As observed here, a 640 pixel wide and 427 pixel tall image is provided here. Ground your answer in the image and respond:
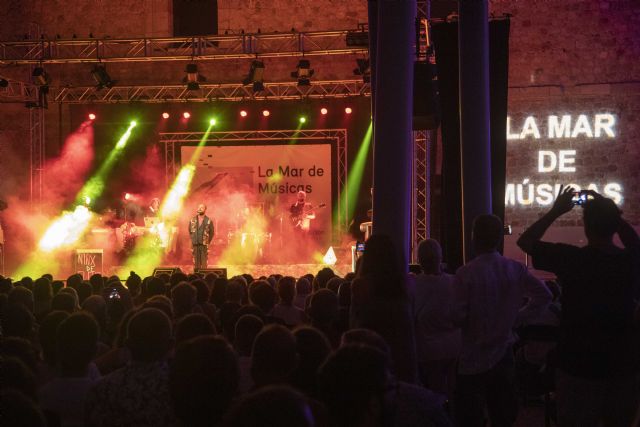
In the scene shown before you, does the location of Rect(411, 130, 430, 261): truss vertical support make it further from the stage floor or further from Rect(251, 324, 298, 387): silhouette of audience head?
Rect(251, 324, 298, 387): silhouette of audience head

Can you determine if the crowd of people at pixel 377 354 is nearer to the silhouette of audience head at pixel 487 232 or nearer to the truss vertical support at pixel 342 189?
the silhouette of audience head at pixel 487 232

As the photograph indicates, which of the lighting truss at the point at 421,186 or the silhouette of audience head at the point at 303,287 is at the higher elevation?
the lighting truss at the point at 421,186

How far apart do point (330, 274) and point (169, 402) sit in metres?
5.41

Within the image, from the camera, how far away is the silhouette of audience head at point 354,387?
6.61 ft

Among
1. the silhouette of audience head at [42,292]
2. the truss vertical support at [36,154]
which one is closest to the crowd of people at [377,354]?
the silhouette of audience head at [42,292]

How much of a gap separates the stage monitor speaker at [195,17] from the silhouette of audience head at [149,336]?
57.4ft

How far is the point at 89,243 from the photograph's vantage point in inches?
735

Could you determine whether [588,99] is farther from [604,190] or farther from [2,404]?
[2,404]

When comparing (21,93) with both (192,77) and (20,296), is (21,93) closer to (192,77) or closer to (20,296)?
(192,77)

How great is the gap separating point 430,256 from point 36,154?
1656 centimetres

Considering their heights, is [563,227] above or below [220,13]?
below

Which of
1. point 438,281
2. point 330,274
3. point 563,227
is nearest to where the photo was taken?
point 438,281

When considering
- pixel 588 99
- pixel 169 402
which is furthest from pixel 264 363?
pixel 588 99

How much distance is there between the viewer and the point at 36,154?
19.2 metres
